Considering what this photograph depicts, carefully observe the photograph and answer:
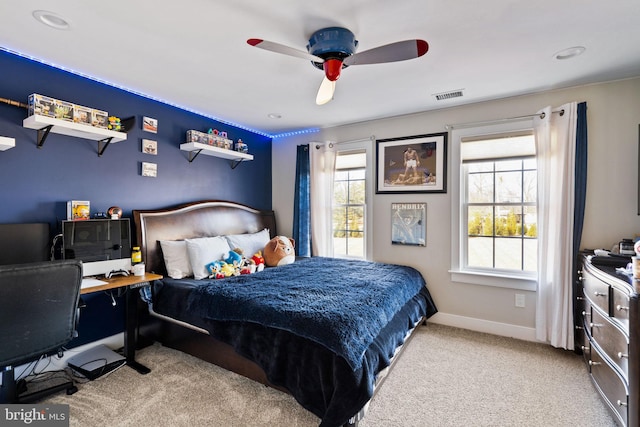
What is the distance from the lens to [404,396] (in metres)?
2.08

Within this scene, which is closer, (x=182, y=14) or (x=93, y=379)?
(x=182, y=14)

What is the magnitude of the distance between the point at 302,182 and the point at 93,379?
3.00m

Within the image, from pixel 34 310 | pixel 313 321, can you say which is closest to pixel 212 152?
pixel 34 310

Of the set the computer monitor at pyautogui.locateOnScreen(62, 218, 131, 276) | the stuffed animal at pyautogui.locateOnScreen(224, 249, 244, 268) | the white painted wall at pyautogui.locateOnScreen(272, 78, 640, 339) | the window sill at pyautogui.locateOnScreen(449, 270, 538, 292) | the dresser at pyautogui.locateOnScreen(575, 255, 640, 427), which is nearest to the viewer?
the dresser at pyautogui.locateOnScreen(575, 255, 640, 427)

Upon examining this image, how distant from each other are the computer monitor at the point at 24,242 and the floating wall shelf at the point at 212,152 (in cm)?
146

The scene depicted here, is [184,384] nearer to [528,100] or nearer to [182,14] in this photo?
[182,14]

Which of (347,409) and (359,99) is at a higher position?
(359,99)

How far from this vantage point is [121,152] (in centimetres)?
287

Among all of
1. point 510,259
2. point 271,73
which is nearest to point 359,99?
point 271,73

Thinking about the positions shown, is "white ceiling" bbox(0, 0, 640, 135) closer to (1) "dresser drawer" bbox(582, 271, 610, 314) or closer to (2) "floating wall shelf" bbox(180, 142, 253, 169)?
A: (2) "floating wall shelf" bbox(180, 142, 253, 169)

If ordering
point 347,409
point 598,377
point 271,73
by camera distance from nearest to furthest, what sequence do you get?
point 347,409, point 598,377, point 271,73

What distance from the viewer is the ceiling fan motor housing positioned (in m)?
1.84

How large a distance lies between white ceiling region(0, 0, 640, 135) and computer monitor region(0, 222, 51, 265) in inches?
51.3

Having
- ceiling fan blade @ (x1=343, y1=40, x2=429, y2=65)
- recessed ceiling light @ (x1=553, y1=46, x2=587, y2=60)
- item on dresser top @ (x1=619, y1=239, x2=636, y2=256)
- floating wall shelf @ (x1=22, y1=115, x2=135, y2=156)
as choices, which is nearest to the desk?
floating wall shelf @ (x1=22, y1=115, x2=135, y2=156)
